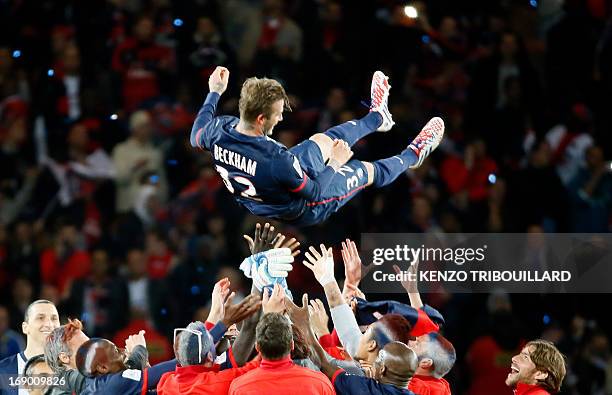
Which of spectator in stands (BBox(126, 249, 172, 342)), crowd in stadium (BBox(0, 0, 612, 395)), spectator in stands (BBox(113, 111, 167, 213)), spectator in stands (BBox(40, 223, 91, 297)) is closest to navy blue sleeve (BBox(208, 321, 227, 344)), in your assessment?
crowd in stadium (BBox(0, 0, 612, 395))

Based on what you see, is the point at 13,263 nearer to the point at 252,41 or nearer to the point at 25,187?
the point at 25,187

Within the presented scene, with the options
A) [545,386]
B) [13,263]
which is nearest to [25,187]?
[13,263]

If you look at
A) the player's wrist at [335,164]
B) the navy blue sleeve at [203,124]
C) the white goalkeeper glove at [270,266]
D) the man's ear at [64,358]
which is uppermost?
the navy blue sleeve at [203,124]

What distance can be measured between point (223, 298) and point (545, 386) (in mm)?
1761

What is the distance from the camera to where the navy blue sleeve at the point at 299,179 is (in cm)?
681

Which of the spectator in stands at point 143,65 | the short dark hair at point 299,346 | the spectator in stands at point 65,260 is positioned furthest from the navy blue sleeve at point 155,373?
the spectator in stands at point 143,65

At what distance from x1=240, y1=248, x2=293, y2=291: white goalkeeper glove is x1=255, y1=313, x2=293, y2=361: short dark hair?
2.04 ft

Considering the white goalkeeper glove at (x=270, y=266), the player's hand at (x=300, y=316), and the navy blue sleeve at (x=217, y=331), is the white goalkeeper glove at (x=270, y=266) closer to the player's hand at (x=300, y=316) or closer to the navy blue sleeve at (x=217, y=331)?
the player's hand at (x=300, y=316)

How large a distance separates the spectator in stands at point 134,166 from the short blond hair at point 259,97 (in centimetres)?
376

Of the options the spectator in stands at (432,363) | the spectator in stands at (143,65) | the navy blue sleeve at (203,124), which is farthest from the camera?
the spectator in stands at (143,65)

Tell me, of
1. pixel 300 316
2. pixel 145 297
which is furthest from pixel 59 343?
pixel 145 297

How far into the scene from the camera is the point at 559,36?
11.4 meters

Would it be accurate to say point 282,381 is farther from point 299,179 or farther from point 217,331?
point 299,179

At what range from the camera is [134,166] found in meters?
10.6
